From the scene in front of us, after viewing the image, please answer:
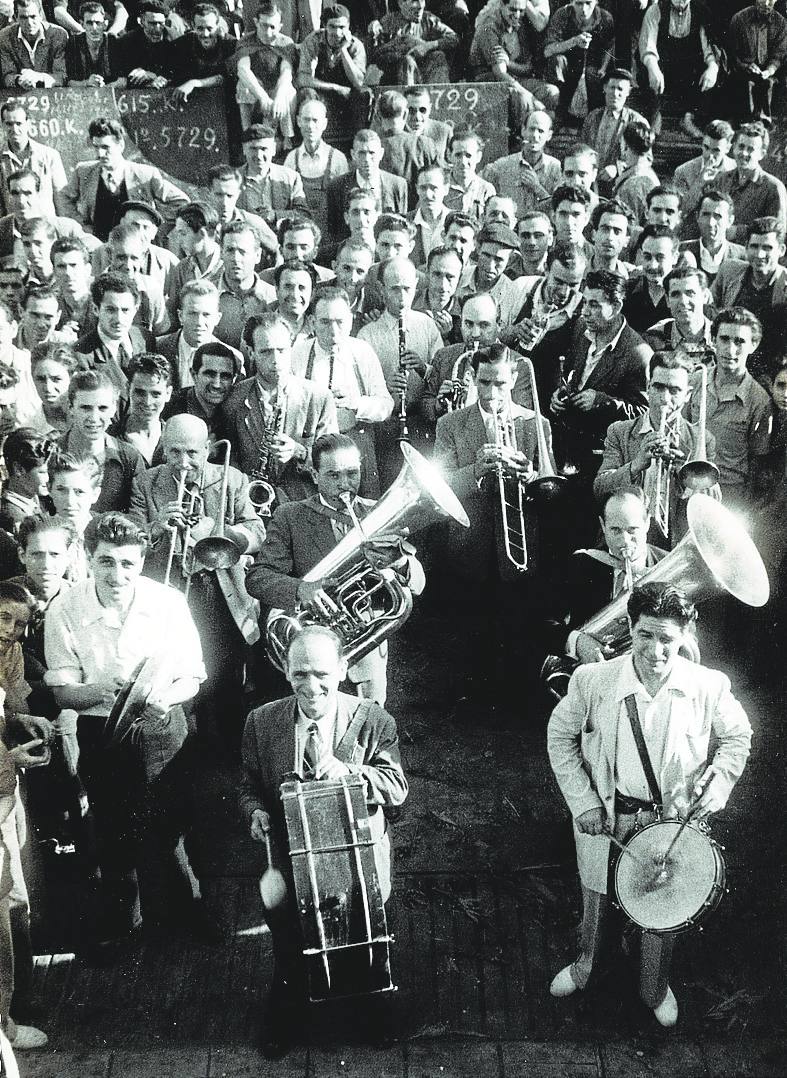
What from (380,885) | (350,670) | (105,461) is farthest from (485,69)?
(380,885)

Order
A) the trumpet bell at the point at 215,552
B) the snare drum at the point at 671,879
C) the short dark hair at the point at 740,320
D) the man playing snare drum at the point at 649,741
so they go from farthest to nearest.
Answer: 1. the short dark hair at the point at 740,320
2. the trumpet bell at the point at 215,552
3. the man playing snare drum at the point at 649,741
4. the snare drum at the point at 671,879

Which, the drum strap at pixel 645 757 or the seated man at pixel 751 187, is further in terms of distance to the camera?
the seated man at pixel 751 187

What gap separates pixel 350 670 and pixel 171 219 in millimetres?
4846

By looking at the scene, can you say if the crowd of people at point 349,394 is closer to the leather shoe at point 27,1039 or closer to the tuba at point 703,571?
the leather shoe at point 27,1039

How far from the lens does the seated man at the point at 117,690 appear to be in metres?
4.76

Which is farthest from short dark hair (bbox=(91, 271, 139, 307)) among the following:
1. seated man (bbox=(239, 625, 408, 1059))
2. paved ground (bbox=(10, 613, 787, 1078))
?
seated man (bbox=(239, 625, 408, 1059))

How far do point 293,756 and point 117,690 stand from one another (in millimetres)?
926

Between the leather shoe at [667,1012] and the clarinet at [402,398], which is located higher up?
the clarinet at [402,398]

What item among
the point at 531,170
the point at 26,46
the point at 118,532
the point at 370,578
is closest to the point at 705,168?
the point at 531,170

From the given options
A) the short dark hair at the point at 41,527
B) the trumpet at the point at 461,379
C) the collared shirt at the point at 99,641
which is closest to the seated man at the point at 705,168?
the trumpet at the point at 461,379

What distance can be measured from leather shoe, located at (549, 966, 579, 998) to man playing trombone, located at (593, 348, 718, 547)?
2260mm

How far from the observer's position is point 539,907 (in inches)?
202

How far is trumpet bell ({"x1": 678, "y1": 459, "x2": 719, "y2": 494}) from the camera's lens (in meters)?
5.70

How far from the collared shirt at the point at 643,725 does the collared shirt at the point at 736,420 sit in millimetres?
2367
